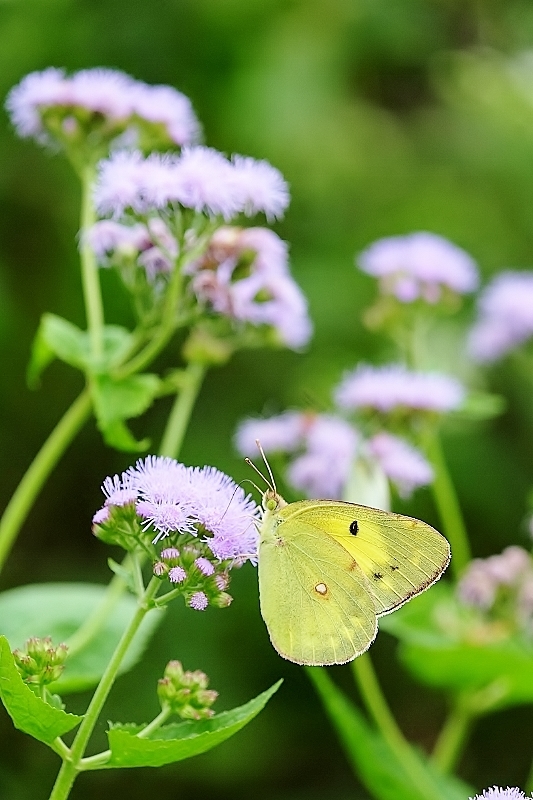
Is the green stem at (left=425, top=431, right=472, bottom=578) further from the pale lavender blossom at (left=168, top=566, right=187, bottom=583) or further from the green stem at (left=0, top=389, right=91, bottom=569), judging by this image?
the pale lavender blossom at (left=168, top=566, right=187, bottom=583)

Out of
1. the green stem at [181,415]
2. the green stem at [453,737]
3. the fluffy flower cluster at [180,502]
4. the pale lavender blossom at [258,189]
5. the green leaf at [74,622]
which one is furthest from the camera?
the green stem at [453,737]

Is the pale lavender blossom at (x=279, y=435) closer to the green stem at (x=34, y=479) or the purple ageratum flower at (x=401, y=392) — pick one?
the purple ageratum flower at (x=401, y=392)

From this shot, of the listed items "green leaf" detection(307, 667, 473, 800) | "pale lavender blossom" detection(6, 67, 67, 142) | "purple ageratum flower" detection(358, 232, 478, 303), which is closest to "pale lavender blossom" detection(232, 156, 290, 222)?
"pale lavender blossom" detection(6, 67, 67, 142)

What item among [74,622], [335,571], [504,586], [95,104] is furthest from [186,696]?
[95,104]

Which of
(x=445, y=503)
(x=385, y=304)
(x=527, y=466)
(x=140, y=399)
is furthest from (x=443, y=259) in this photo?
(x=527, y=466)

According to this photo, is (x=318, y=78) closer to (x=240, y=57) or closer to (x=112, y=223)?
(x=240, y=57)

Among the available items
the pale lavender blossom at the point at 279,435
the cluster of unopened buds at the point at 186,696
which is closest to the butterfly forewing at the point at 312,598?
the cluster of unopened buds at the point at 186,696

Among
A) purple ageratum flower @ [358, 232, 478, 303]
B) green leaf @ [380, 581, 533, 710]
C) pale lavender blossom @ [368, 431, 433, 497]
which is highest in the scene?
purple ageratum flower @ [358, 232, 478, 303]
